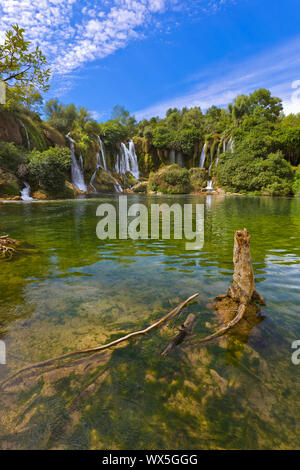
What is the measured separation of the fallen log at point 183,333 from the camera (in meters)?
2.96

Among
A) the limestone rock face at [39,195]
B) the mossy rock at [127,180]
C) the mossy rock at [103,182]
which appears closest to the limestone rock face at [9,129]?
the limestone rock face at [39,195]

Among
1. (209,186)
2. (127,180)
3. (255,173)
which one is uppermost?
(255,173)

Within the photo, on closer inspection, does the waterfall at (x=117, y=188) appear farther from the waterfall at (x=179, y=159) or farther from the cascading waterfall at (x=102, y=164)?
the waterfall at (x=179, y=159)

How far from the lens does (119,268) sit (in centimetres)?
605

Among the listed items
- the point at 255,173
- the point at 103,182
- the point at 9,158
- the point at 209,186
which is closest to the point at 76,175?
the point at 103,182

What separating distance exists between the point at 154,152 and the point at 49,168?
45.6 meters

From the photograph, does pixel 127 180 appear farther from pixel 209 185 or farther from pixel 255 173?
pixel 255 173

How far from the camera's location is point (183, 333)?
3221 millimetres

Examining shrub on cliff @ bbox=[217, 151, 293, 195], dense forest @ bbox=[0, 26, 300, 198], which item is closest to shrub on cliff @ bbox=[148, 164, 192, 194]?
dense forest @ bbox=[0, 26, 300, 198]

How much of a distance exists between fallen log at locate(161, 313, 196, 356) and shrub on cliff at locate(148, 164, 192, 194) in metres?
52.3

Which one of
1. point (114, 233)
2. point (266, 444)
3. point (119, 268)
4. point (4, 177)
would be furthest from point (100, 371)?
point (4, 177)

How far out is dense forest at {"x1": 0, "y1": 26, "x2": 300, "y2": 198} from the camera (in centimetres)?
3008

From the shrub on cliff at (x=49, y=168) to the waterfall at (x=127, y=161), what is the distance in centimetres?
2841

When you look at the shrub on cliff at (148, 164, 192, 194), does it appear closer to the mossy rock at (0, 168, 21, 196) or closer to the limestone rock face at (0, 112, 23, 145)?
the limestone rock face at (0, 112, 23, 145)
